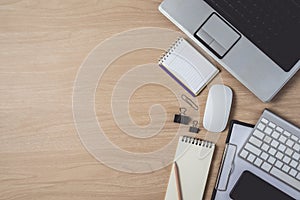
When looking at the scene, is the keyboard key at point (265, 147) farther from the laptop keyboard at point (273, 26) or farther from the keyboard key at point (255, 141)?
the laptop keyboard at point (273, 26)

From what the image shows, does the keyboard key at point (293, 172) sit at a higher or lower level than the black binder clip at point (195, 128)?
higher

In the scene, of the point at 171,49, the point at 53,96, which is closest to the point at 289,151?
the point at 171,49

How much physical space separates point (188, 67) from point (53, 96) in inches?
10.3

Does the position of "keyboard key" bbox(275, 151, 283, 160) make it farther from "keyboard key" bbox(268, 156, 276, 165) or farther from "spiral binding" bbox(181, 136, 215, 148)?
"spiral binding" bbox(181, 136, 215, 148)

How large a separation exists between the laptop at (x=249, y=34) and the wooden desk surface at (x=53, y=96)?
5cm

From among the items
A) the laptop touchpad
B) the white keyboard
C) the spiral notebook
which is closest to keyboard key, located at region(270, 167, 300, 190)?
the white keyboard

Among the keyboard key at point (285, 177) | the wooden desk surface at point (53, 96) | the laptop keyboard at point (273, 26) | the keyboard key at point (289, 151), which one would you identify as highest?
the laptop keyboard at point (273, 26)

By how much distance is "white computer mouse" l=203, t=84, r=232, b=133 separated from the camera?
0.95m

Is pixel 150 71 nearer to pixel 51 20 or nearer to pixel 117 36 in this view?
pixel 117 36

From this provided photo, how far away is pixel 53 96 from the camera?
98cm

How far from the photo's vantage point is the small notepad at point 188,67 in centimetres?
95

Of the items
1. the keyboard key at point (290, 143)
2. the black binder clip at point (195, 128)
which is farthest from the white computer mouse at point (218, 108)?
the keyboard key at point (290, 143)

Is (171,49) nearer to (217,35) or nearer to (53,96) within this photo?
(217,35)

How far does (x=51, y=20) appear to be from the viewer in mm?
984
